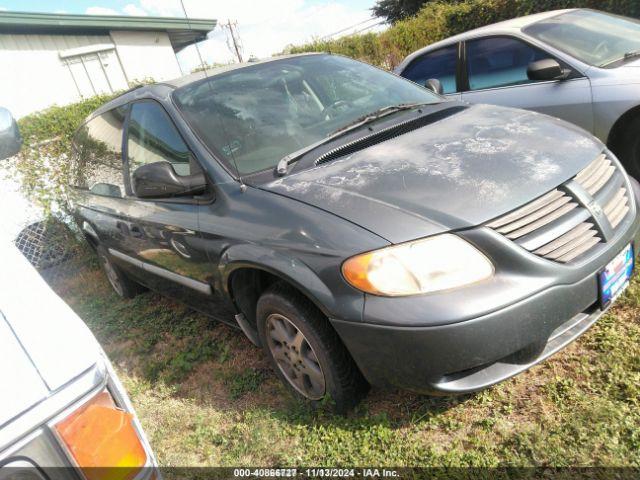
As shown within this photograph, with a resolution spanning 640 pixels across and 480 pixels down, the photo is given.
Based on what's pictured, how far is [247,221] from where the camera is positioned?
221 cm

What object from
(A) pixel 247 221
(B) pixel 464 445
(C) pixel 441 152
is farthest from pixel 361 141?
(B) pixel 464 445

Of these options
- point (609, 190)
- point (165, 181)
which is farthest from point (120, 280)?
point (609, 190)

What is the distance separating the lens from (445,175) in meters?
1.99

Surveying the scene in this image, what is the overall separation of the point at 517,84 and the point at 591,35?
0.75 metres

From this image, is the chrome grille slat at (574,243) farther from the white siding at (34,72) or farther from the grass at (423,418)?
A: the white siding at (34,72)

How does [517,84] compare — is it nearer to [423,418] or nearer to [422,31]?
[423,418]

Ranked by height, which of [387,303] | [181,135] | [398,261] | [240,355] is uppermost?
[181,135]

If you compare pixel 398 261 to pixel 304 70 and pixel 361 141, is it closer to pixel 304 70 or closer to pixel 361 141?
pixel 361 141

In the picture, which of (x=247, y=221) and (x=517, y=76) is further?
(x=517, y=76)

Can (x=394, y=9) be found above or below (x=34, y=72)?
below

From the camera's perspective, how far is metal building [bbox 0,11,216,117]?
12.5 metres

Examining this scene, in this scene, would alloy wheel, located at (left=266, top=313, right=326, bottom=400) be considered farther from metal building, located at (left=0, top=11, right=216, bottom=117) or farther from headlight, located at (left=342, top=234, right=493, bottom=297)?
metal building, located at (left=0, top=11, right=216, bottom=117)

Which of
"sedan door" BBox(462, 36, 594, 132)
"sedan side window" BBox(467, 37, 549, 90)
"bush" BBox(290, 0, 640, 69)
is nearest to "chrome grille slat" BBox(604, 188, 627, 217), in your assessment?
"sedan door" BBox(462, 36, 594, 132)

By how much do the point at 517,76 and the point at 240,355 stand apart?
3.36 meters
